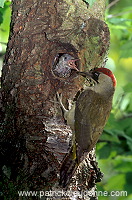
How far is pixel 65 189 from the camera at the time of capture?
117 inches

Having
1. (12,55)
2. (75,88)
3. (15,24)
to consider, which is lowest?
(75,88)

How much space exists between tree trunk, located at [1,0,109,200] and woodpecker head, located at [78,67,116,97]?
0.11 meters

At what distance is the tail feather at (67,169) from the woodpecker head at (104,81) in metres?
0.91

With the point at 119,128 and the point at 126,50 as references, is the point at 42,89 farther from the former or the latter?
the point at 126,50

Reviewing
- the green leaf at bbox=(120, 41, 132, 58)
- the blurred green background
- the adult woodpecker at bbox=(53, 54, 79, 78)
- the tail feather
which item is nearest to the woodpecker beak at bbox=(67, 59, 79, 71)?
the adult woodpecker at bbox=(53, 54, 79, 78)

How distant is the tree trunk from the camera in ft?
9.92

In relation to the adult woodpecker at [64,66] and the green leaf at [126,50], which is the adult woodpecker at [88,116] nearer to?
the adult woodpecker at [64,66]

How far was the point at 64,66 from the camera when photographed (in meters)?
3.49

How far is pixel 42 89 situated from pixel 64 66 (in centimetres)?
45

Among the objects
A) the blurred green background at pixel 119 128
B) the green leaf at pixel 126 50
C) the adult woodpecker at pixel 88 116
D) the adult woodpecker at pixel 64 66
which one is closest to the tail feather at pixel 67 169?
the adult woodpecker at pixel 88 116

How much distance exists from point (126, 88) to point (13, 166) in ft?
8.15

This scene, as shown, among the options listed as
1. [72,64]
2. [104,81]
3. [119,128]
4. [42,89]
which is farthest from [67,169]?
[119,128]

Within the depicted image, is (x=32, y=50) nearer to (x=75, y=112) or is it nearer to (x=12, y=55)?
(x=12, y=55)

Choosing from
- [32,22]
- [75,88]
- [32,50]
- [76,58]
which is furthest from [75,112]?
[32,22]
